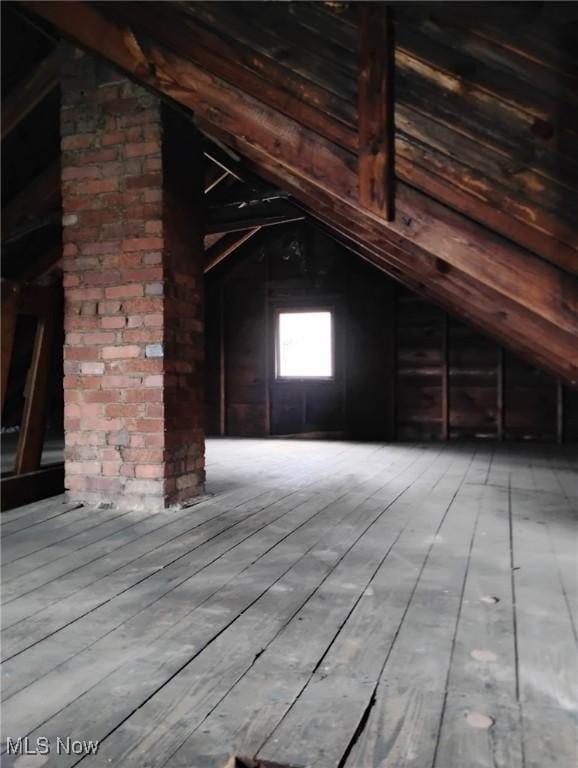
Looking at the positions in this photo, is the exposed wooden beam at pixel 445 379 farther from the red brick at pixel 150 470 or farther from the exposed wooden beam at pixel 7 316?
the exposed wooden beam at pixel 7 316

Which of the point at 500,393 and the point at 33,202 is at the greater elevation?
the point at 33,202

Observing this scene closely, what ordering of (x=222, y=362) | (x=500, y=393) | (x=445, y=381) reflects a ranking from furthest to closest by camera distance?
1. (x=222, y=362)
2. (x=445, y=381)
3. (x=500, y=393)

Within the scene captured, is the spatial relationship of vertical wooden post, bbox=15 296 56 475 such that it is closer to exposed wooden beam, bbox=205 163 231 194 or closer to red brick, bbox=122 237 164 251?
red brick, bbox=122 237 164 251

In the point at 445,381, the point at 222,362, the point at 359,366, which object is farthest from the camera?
the point at 222,362

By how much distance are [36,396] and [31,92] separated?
1981 millimetres

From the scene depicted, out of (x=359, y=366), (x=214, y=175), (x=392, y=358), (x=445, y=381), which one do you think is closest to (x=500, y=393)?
(x=445, y=381)

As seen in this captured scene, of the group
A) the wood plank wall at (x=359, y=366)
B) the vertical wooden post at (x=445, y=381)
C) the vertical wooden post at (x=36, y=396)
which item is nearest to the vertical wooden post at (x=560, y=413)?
the wood plank wall at (x=359, y=366)

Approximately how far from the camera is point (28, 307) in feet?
10.3

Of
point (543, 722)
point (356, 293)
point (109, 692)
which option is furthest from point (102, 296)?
point (356, 293)

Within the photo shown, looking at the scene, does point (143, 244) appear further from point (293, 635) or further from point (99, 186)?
point (293, 635)

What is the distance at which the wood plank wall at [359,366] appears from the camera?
7.03m

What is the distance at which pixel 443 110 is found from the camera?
1.54 m

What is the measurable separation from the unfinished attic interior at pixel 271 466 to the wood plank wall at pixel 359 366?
2376 mm

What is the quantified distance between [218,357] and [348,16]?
668cm
